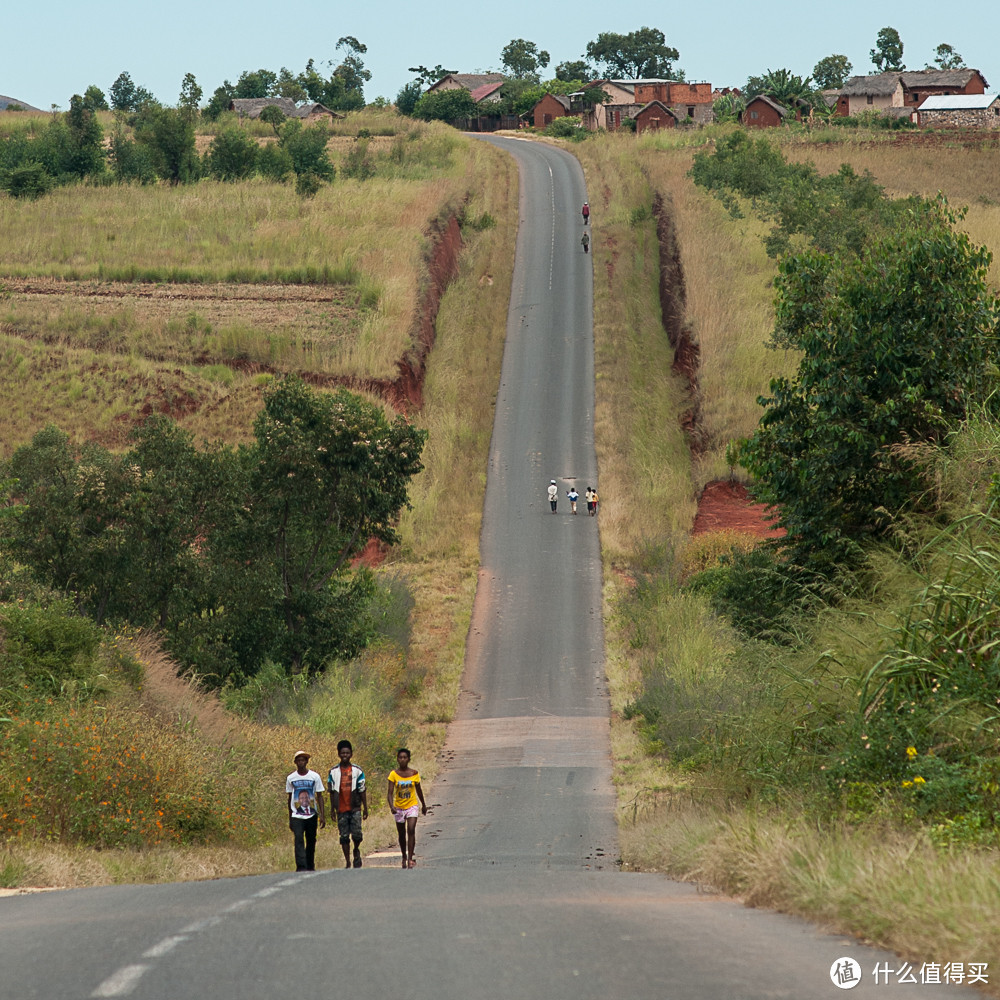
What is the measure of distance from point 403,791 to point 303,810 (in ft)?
5.27

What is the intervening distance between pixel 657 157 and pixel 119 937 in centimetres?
7700

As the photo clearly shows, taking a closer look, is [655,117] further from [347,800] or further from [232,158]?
[347,800]

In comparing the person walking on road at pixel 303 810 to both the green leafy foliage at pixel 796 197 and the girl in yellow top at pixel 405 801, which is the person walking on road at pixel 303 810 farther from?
the green leafy foliage at pixel 796 197

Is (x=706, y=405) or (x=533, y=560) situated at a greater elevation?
(x=706, y=405)

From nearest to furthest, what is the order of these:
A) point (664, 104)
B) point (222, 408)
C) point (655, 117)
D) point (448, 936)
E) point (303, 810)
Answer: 1. point (448, 936)
2. point (303, 810)
3. point (222, 408)
4. point (655, 117)
5. point (664, 104)

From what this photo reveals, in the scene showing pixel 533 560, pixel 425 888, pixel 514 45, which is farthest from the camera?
pixel 514 45

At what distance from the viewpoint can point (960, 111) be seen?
321 feet

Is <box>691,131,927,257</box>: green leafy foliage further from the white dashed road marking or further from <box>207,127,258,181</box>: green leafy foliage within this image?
<box>207,127,258,181</box>: green leafy foliage

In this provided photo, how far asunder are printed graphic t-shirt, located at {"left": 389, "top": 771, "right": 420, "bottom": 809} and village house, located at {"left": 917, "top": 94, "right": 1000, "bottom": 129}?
3572 inches

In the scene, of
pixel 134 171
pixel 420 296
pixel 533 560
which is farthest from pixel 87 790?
pixel 134 171

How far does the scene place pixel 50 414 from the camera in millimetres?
42656

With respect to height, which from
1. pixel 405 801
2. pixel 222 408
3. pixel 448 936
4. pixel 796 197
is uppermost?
pixel 796 197

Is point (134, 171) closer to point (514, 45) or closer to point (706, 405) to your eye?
point (706, 405)

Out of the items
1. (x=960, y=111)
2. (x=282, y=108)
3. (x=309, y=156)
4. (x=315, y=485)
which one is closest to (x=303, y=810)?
(x=315, y=485)
